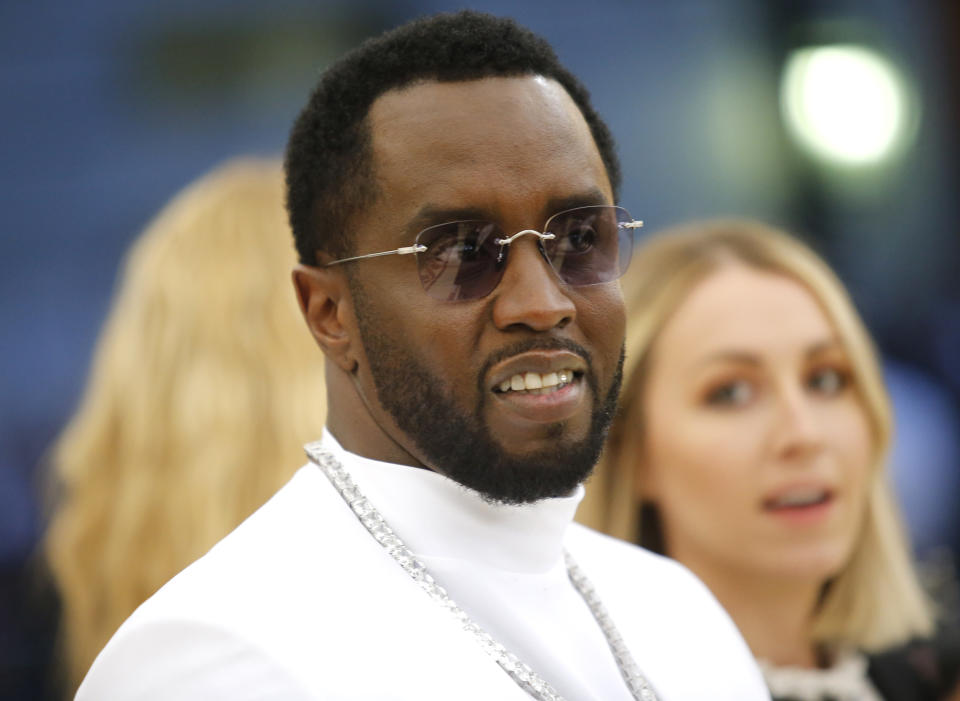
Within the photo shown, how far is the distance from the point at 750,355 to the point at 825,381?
27cm

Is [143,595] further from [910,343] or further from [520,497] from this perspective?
[910,343]

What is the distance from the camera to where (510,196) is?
1.72 meters

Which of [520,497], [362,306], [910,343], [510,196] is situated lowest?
[910,343]

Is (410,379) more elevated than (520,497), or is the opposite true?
(410,379)

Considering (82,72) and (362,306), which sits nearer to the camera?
(362,306)

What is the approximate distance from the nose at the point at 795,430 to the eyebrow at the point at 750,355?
115mm

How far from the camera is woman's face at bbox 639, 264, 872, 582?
3.07 meters

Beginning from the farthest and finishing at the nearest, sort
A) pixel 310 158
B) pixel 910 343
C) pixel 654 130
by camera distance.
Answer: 1. pixel 654 130
2. pixel 910 343
3. pixel 310 158

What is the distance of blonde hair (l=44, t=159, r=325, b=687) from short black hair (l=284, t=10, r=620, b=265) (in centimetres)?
128

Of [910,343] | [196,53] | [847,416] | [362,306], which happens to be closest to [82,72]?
[196,53]

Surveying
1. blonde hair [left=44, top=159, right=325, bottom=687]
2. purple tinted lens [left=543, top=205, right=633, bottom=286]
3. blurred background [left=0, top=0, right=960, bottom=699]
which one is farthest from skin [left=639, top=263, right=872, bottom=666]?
blurred background [left=0, top=0, right=960, bottom=699]

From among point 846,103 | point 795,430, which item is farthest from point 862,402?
point 846,103

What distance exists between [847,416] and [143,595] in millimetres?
1933

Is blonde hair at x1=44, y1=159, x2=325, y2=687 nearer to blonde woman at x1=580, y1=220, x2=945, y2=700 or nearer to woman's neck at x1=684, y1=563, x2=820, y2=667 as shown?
blonde woman at x1=580, y1=220, x2=945, y2=700
